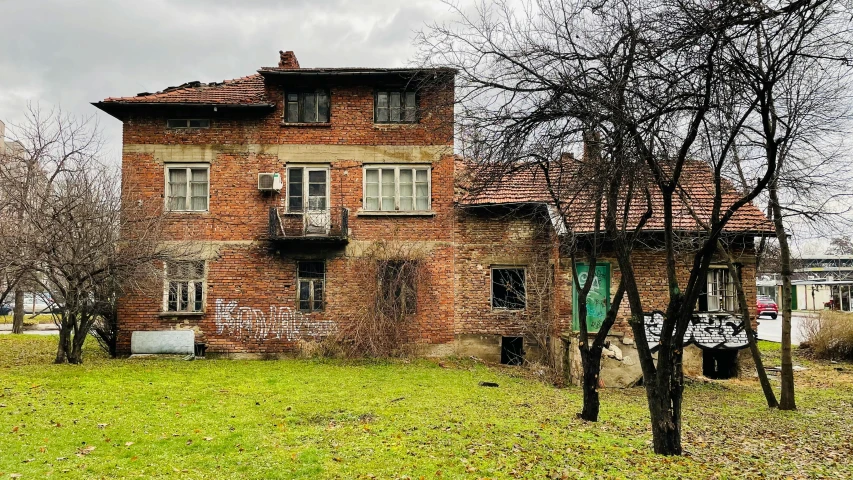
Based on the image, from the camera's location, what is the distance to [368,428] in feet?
29.9

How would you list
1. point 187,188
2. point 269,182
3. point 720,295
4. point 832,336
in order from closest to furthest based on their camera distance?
point 720,295, point 269,182, point 187,188, point 832,336

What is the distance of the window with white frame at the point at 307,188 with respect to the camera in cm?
1848

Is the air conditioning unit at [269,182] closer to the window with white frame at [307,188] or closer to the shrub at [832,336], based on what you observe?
the window with white frame at [307,188]

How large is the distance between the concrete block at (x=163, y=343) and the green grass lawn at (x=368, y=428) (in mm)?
1946

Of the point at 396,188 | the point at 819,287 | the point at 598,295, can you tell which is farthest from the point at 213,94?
the point at 819,287

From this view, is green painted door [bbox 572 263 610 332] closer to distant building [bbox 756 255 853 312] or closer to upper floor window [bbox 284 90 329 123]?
upper floor window [bbox 284 90 329 123]

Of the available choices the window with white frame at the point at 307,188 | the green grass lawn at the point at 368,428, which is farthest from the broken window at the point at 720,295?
the window with white frame at the point at 307,188

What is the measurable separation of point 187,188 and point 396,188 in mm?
6079

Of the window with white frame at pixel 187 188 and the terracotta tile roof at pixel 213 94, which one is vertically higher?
the terracotta tile roof at pixel 213 94

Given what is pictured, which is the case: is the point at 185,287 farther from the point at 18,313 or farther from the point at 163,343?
the point at 18,313

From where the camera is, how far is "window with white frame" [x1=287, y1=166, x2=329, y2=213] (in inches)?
728

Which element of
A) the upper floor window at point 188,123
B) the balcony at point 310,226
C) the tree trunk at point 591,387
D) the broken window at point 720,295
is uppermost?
the upper floor window at point 188,123

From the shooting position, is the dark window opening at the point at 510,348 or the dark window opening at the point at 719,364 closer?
the dark window opening at the point at 719,364

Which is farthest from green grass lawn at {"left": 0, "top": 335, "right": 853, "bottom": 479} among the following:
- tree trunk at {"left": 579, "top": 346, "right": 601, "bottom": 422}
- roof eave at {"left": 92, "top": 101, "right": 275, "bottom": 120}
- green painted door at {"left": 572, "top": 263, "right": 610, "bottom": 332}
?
roof eave at {"left": 92, "top": 101, "right": 275, "bottom": 120}
